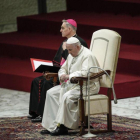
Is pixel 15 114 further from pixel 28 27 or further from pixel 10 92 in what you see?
pixel 28 27

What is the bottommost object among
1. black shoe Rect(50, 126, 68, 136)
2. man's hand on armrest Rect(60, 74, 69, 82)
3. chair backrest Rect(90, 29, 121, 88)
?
black shoe Rect(50, 126, 68, 136)

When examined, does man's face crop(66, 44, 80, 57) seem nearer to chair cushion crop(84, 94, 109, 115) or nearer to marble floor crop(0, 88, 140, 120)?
chair cushion crop(84, 94, 109, 115)

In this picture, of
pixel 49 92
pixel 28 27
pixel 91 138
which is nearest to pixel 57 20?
pixel 28 27

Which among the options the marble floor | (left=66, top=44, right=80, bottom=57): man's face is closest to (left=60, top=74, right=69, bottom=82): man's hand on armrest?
(left=66, top=44, right=80, bottom=57): man's face

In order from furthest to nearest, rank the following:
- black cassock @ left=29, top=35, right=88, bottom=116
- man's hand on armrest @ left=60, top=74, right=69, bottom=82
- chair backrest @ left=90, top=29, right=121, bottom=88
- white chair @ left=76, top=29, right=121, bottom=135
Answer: black cassock @ left=29, top=35, right=88, bottom=116 → chair backrest @ left=90, top=29, right=121, bottom=88 → man's hand on armrest @ left=60, top=74, right=69, bottom=82 → white chair @ left=76, top=29, right=121, bottom=135

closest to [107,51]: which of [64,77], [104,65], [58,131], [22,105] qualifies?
[104,65]

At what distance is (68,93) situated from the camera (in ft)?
21.8

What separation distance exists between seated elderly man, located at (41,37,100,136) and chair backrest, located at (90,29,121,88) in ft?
0.66

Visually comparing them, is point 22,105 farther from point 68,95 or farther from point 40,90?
point 68,95

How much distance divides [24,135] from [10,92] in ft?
8.32

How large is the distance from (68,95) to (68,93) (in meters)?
0.04

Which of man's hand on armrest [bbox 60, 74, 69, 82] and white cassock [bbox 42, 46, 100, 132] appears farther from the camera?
man's hand on armrest [bbox 60, 74, 69, 82]

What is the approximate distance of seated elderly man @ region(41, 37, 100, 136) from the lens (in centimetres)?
659

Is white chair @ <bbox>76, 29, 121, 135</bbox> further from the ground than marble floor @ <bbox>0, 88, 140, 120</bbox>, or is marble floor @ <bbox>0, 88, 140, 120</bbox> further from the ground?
white chair @ <bbox>76, 29, 121, 135</bbox>
